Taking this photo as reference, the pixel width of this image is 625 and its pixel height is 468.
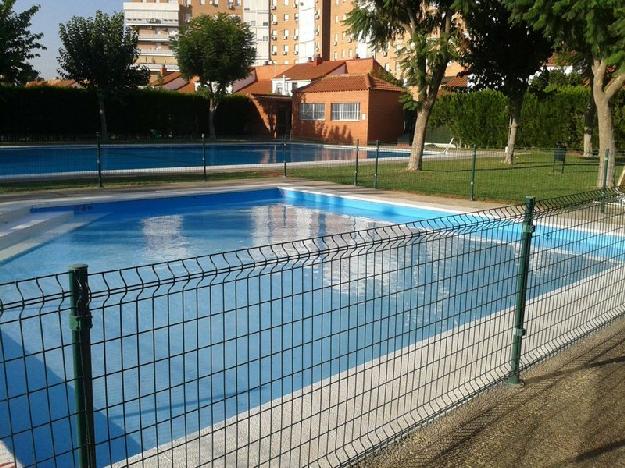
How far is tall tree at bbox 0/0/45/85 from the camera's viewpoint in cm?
2002

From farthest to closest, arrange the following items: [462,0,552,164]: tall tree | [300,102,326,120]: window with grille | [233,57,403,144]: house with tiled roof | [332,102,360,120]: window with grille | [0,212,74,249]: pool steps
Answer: [300,102,326,120]: window with grille < [332,102,360,120]: window with grille < [233,57,403,144]: house with tiled roof < [462,0,552,164]: tall tree < [0,212,74,249]: pool steps

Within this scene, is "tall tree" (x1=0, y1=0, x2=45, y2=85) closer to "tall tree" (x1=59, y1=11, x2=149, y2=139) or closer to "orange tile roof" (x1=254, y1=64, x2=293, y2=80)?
"tall tree" (x1=59, y1=11, x2=149, y2=139)

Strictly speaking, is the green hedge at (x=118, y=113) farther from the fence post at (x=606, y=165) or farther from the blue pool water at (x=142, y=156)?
the fence post at (x=606, y=165)

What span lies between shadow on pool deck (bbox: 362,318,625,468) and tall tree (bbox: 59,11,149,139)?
1374 inches

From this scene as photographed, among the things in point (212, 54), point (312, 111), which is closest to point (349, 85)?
point (312, 111)

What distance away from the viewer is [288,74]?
58219mm

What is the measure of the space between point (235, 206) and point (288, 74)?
4342cm

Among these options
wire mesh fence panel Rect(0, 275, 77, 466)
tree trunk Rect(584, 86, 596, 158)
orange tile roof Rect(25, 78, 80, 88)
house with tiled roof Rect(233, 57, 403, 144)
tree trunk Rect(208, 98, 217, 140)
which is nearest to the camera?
wire mesh fence panel Rect(0, 275, 77, 466)

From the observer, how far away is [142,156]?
2881 cm

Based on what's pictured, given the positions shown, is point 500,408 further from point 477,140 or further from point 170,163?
point 477,140

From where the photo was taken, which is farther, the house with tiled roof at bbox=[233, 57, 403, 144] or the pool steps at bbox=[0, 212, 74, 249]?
the house with tiled roof at bbox=[233, 57, 403, 144]

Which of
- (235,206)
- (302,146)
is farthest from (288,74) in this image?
(235,206)

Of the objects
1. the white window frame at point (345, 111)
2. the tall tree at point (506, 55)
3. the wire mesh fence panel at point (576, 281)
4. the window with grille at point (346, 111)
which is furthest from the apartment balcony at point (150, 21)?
the wire mesh fence panel at point (576, 281)

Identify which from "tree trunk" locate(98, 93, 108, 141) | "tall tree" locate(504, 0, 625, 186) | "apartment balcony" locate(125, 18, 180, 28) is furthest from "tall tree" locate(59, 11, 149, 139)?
"apartment balcony" locate(125, 18, 180, 28)
